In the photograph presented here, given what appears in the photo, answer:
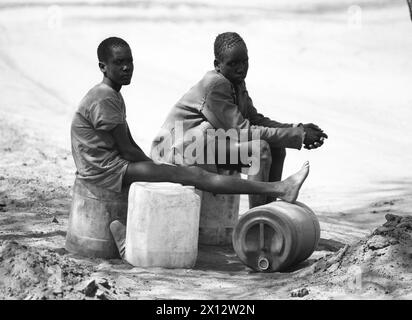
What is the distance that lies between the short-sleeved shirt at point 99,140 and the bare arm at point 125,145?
34mm

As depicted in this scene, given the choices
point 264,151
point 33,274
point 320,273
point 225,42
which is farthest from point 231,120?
point 33,274

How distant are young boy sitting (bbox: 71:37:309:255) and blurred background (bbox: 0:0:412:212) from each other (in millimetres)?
3372

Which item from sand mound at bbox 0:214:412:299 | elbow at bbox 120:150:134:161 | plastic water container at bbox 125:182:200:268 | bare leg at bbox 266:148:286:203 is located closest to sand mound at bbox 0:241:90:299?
sand mound at bbox 0:214:412:299

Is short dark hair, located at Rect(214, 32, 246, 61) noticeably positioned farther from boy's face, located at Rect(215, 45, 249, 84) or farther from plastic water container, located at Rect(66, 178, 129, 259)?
plastic water container, located at Rect(66, 178, 129, 259)

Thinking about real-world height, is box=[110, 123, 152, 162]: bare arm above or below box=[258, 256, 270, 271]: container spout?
above

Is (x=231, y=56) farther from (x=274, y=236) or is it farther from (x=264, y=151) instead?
(x=274, y=236)

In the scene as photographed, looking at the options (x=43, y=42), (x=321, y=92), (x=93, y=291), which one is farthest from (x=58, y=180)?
(x=43, y=42)

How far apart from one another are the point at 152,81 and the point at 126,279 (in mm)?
10156

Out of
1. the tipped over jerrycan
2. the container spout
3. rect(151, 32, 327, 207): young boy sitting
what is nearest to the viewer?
the tipped over jerrycan

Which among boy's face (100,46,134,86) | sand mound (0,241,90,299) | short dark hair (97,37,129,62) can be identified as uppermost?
short dark hair (97,37,129,62)

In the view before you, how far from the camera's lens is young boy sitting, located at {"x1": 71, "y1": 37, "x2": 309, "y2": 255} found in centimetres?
650

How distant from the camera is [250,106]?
24.5 feet

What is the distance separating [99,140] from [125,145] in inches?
7.7
